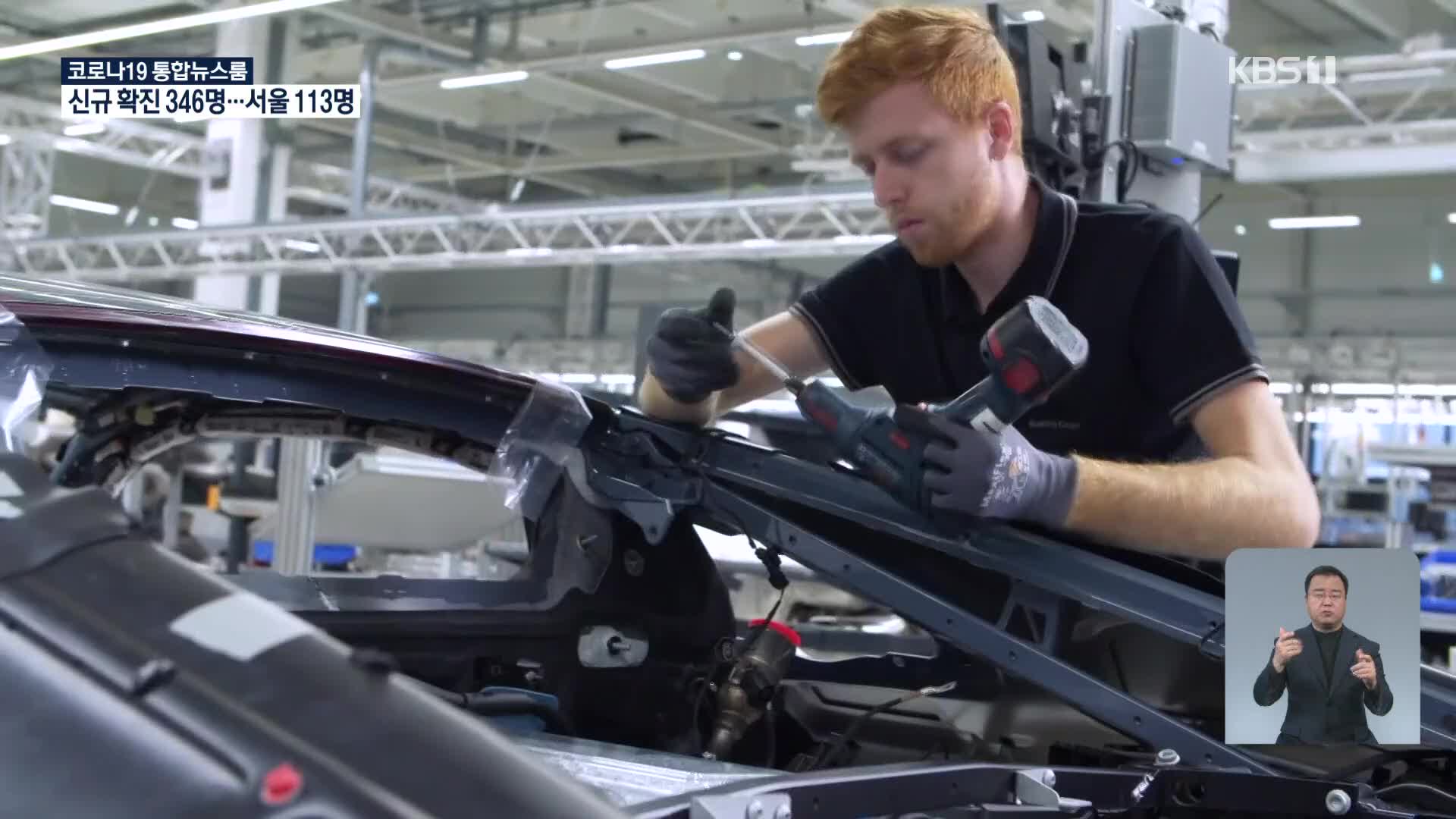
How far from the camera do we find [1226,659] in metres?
1.60

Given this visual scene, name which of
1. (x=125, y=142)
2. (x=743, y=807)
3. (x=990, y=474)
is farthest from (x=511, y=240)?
(x=743, y=807)

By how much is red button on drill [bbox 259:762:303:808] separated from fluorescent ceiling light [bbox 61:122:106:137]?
14.2 m

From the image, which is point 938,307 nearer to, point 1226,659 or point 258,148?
point 1226,659

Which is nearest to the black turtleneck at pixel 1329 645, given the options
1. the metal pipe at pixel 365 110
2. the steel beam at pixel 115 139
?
the metal pipe at pixel 365 110

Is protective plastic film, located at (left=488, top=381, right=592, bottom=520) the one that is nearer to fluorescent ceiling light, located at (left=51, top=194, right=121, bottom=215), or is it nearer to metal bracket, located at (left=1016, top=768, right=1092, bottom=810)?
metal bracket, located at (left=1016, top=768, right=1092, bottom=810)

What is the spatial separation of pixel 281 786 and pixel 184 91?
10246 millimetres

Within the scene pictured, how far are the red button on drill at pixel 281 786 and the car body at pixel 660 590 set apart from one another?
0.83 metres

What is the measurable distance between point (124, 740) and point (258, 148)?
13.5 m

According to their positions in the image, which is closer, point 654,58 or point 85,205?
point 654,58

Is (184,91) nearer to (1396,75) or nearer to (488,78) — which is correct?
(488,78)

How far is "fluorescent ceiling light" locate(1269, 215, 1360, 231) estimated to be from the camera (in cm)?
1625

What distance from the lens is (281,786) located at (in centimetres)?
79

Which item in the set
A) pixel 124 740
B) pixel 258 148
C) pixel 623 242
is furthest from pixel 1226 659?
pixel 258 148

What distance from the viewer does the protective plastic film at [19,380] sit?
133 cm
